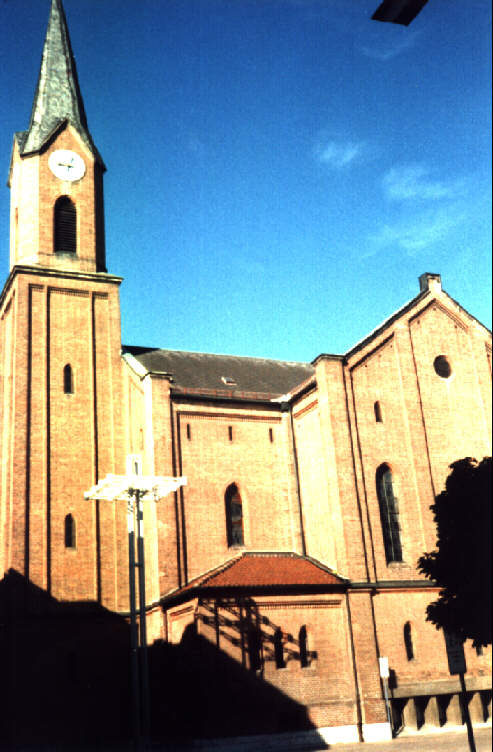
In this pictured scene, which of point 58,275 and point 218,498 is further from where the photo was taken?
point 58,275

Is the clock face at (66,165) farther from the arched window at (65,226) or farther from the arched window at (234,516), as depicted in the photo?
the arched window at (234,516)

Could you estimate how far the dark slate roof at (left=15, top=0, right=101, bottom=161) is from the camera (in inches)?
1555

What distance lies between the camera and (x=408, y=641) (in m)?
30.8

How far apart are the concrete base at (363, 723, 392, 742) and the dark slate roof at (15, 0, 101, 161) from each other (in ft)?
94.4

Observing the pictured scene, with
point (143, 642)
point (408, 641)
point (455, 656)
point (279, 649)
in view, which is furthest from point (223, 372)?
point (455, 656)

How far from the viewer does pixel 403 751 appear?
2448cm

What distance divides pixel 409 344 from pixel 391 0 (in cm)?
3034

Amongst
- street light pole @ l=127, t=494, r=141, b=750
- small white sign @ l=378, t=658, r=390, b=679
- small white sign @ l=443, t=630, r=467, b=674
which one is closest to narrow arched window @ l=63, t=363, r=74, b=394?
street light pole @ l=127, t=494, r=141, b=750

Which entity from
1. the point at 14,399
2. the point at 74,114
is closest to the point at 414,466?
the point at 14,399

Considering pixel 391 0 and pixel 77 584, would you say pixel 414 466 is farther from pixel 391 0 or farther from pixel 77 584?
pixel 391 0

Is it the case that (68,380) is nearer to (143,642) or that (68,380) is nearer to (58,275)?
(58,275)

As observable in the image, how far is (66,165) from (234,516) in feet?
62.1

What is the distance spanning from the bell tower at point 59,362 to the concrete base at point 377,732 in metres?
10.8

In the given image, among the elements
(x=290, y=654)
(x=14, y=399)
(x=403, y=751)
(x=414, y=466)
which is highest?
(x=14, y=399)
